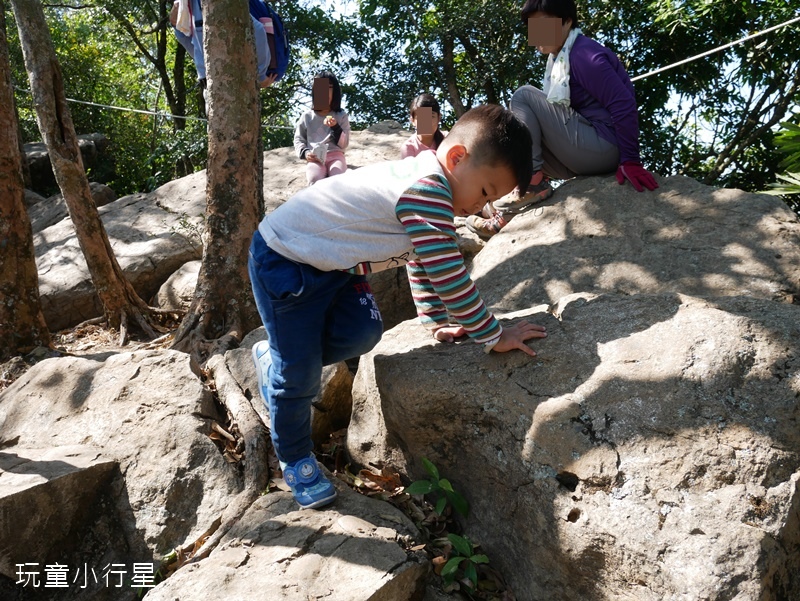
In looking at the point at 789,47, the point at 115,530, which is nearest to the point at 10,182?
the point at 115,530

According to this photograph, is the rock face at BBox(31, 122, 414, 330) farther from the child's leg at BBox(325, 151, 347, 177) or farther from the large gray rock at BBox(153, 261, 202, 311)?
the child's leg at BBox(325, 151, 347, 177)

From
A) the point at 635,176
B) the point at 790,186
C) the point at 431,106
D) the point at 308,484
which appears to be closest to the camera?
the point at 308,484

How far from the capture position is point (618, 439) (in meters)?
2.27

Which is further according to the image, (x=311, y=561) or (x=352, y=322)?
(x=352, y=322)

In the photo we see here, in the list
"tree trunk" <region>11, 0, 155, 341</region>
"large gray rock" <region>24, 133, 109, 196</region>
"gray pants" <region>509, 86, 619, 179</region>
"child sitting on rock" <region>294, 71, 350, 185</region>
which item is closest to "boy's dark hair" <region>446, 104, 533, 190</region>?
"gray pants" <region>509, 86, 619, 179</region>

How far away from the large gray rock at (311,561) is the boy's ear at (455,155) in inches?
51.3

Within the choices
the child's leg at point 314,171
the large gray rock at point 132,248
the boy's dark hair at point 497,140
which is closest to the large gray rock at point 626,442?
the boy's dark hair at point 497,140

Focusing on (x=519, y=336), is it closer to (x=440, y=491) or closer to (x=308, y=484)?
(x=440, y=491)

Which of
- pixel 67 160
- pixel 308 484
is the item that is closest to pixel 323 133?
pixel 67 160

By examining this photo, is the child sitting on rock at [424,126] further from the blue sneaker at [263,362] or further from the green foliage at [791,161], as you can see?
the blue sneaker at [263,362]

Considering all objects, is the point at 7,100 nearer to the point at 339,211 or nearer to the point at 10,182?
the point at 10,182

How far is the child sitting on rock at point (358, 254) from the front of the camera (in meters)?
2.48

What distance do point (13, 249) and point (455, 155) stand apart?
3620mm

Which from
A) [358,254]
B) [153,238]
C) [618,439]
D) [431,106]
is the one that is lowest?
[153,238]
